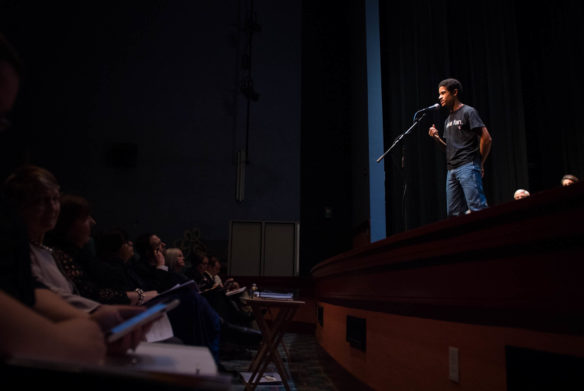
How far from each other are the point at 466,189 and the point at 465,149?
31cm

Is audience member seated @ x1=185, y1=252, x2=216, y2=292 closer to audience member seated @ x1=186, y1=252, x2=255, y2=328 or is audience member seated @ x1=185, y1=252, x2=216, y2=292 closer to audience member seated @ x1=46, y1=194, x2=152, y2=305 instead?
audience member seated @ x1=186, y1=252, x2=255, y2=328

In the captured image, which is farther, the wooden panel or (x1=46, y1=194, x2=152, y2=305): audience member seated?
the wooden panel

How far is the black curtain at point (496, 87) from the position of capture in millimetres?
5168

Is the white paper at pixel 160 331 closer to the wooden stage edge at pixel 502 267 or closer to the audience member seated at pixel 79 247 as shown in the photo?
the audience member seated at pixel 79 247

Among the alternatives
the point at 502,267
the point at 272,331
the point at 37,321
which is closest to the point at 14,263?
the point at 37,321

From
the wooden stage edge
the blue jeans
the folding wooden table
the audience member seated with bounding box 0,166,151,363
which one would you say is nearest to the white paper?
the audience member seated with bounding box 0,166,151,363

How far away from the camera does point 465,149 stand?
334 cm

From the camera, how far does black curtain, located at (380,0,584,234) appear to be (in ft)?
17.0

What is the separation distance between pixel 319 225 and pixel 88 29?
18.8ft

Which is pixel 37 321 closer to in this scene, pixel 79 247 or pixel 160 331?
pixel 160 331

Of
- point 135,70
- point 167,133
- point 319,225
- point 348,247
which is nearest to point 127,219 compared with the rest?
point 167,133

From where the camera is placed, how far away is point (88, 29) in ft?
27.9

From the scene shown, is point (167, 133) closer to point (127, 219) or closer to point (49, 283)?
point (127, 219)

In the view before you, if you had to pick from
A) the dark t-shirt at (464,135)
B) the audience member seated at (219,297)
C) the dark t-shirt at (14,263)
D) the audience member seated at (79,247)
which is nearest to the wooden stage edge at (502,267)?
the dark t-shirt at (14,263)
